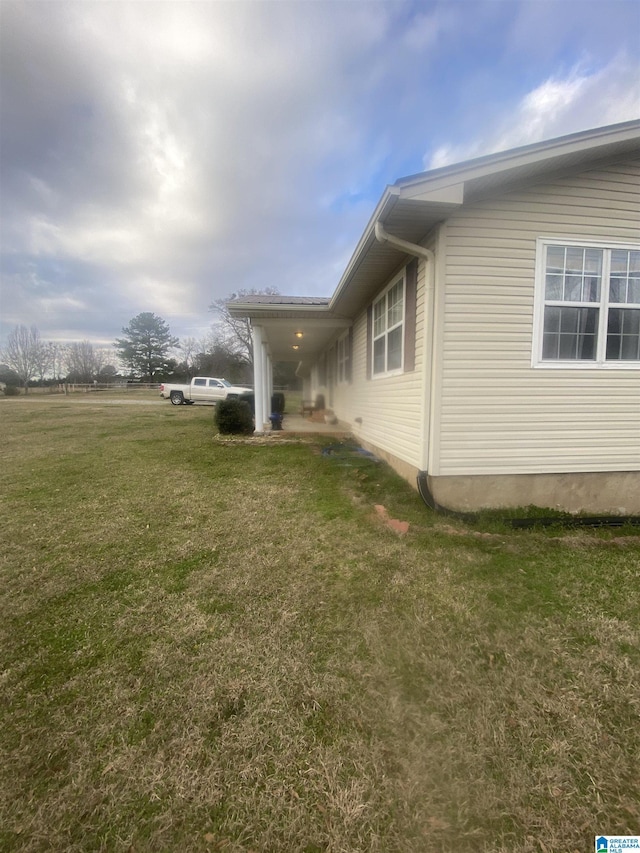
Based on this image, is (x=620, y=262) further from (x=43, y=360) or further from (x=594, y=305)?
(x=43, y=360)

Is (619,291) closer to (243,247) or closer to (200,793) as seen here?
(200,793)

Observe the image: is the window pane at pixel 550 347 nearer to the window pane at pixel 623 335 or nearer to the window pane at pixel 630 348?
the window pane at pixel 623 335

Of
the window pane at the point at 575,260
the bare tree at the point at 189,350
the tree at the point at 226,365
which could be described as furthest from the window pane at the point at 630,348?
the bare tree at the point at 189,350

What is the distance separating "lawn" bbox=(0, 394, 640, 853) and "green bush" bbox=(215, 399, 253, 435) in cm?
534

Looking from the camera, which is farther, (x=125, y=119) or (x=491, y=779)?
(x=125, y=119)

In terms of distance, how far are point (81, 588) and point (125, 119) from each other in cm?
1062

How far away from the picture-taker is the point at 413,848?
1180 mm

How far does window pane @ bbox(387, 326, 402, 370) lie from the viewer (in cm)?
529

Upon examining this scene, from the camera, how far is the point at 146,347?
50.5m

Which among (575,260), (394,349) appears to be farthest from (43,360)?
(575,260)

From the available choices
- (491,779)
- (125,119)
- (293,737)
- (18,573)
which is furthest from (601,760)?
(125,119)

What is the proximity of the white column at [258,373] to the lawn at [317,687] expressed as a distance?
5.39 metres

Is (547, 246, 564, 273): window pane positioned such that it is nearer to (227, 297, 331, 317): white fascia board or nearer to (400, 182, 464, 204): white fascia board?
(400, 182, 464, 204): white fascia board

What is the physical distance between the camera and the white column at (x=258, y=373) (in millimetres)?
8508
